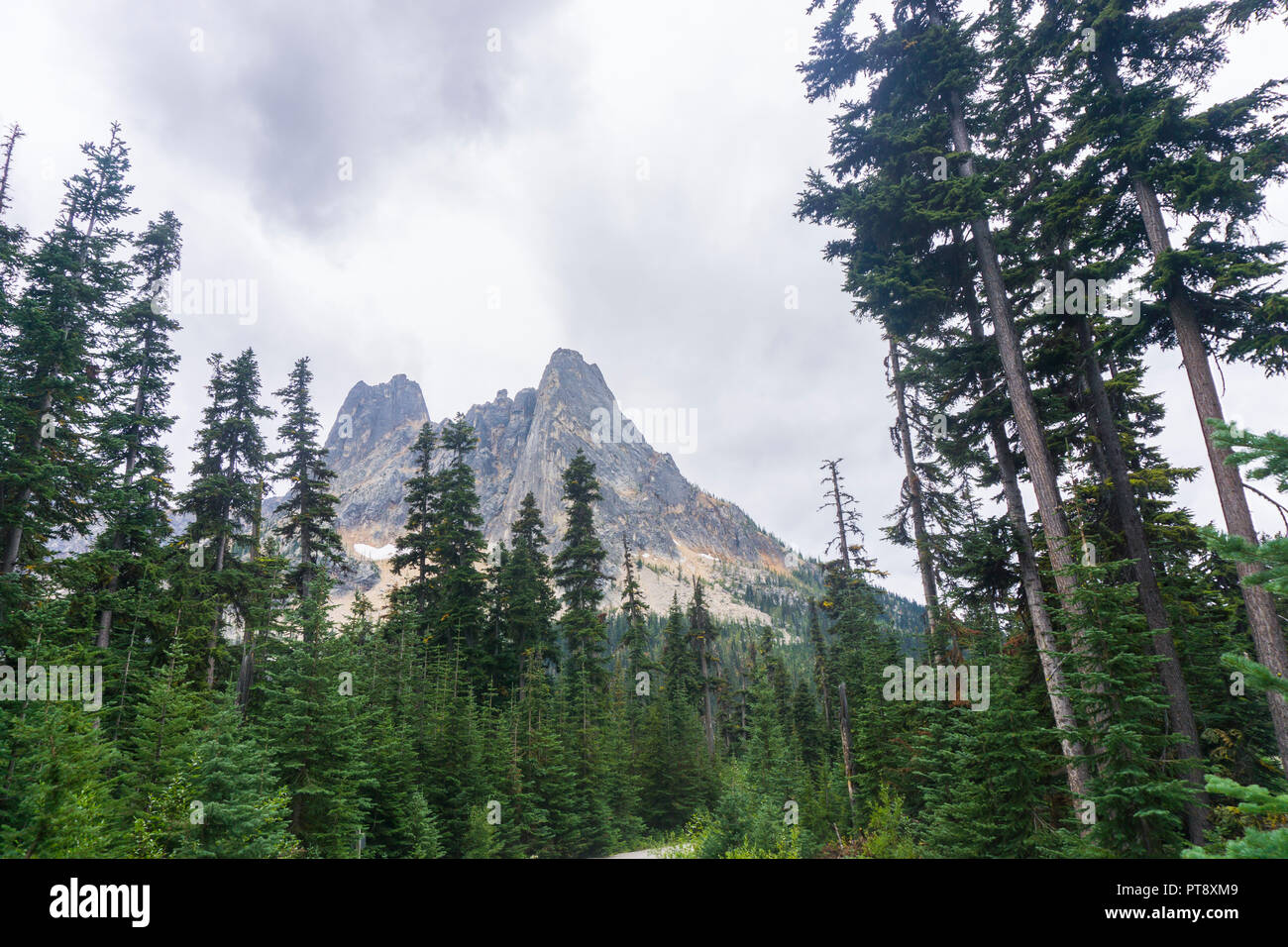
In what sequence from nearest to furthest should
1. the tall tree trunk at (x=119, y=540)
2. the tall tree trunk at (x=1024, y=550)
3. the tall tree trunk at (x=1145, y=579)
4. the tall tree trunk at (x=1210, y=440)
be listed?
the tall tree trunk at (x=1210, y=440) → the tall tree trunk at (x=1145, y=579) → the tall tree trunk at (x=1024, y=550) → the tall tree trunk at (x=119, y=540)

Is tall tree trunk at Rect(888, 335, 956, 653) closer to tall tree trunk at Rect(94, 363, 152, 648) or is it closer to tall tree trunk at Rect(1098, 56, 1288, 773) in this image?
tall tree trunk at Rect(1098, 56, 1288, 773)

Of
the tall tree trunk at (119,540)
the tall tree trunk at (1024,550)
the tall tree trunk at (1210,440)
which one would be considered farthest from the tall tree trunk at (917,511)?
the tall tree trunk at (119,540)

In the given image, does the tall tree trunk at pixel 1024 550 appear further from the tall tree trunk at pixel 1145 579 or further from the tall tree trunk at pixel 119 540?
the tall tree trunk at pixel 119 540

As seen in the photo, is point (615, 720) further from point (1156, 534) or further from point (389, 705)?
point (1156, 534)

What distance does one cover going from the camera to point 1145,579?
1190cm

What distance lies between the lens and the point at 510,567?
34.2 m

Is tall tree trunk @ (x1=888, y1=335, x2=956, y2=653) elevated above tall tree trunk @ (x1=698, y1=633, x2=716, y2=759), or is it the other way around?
tall tree trunk @ (x1=888, y1=335, x2=956, y2=653)

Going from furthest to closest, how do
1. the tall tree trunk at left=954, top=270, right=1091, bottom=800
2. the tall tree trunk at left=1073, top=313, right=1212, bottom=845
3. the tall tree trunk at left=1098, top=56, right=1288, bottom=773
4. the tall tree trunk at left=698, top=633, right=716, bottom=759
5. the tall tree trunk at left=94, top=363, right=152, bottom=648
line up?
the tall tree trunk at left=698, top=633, right=716, bottom=759 → the tall tree trunk at left=94, top=363, right=152, bottom=648 → the tall tree trunk at left=954, top=270, right=1091, bottom=800 → the tall tree trunk at left=1073, top=313, right=1212, bottom=845 → the tall tree trunk at left=1098, top=56, right=1288, bottom=773

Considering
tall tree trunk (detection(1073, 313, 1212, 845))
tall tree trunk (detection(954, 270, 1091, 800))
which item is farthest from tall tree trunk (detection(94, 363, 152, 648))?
tall tree trunk (detection(1073, 313, 1212, 845))

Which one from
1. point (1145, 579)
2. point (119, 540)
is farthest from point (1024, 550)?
point (119, 540)

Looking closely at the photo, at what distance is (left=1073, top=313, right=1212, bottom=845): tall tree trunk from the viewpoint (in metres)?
10.5

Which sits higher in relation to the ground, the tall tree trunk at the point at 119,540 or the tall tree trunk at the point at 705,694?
the tall tree trunk at the point at 119,540

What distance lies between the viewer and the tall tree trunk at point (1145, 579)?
10484mm

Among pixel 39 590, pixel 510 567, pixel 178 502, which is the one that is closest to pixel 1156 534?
pixel 510 567
